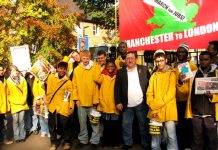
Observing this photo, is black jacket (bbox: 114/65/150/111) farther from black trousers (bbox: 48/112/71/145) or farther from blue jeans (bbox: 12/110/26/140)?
blue jeans (bbox: 12/110/26/140)

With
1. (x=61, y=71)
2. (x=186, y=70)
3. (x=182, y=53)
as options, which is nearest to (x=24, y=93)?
(x=61, y=71)

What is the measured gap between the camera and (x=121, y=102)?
7.24 meters

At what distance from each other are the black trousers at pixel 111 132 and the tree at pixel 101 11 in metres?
16.6

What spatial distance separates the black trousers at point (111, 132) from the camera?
303 inches

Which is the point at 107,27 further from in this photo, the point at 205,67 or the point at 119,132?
the point at 205,67

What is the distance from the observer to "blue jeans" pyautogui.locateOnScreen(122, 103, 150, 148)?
7.12 meters

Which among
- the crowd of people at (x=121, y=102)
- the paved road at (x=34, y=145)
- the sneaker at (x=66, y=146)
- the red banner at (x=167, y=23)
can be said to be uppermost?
the red banner at (x=167, y=23)

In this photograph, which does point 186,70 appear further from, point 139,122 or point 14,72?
point 14,72

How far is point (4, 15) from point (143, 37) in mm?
10199

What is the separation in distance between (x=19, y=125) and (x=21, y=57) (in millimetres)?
1766

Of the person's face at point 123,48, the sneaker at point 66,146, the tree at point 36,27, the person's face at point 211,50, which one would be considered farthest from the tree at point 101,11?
the person's face at point 211,50

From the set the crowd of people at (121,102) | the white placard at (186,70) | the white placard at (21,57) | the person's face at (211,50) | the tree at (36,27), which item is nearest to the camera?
the white placard at (186,70)

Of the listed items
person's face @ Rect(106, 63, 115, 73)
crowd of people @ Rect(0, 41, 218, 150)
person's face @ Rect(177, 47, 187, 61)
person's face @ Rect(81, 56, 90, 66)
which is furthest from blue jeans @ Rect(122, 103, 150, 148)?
person's face @ Rect(81, 56, 90, 66)

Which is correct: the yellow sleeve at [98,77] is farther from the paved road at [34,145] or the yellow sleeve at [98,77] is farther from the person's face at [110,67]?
the paved road at [34,145]
